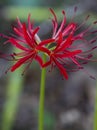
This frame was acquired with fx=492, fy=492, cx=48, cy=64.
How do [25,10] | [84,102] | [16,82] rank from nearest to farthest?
1. [16,82]
2. [25,10]
3. [84,102]

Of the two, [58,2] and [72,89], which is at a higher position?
[58,2]

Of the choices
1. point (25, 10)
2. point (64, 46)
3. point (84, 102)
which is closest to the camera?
point (64, 46)

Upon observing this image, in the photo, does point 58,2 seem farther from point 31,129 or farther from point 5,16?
point 31,129

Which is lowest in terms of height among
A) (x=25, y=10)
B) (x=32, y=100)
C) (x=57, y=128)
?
(x=57, y=128)

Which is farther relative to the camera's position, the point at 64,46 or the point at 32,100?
the point at 32,100

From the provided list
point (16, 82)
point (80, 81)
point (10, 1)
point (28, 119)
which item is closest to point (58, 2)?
point (10, 1)

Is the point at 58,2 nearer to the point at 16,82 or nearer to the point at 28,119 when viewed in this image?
the point at 28,119
